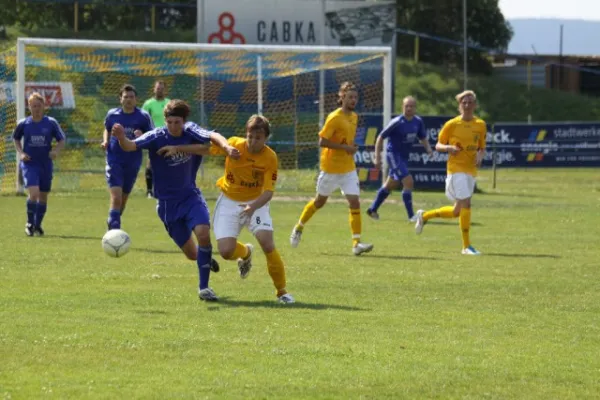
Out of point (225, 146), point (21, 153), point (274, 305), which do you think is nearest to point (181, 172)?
point (225, 146)

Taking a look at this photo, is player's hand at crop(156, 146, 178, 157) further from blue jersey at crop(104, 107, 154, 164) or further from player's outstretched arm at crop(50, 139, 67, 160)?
player's outstretched arm at crop(50, 139, 67, 160)

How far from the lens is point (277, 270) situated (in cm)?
1138

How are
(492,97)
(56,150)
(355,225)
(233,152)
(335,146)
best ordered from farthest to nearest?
(492,97) < (56,150) < (355,225) < (335,146) < (233,152)

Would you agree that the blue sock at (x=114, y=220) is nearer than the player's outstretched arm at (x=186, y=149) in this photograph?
No

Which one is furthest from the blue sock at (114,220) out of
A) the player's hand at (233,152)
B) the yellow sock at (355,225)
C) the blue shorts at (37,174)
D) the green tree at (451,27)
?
the green tree at (451,27)

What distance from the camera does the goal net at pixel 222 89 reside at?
96.4 ft

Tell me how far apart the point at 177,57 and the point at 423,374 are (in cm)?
2308

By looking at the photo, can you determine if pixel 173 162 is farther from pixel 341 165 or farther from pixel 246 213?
pixel 341 165

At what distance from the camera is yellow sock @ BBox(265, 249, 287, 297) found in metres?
11.4

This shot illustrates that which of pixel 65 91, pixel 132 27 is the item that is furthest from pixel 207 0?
pixel 132 27

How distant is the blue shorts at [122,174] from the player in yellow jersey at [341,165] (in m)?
2.24

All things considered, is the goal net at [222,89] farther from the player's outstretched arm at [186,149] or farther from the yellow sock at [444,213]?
the player's outstretched arm at [186,149]

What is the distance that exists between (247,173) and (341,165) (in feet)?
16.7

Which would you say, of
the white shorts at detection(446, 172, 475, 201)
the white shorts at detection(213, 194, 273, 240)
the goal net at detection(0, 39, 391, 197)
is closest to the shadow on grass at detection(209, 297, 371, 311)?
the white shorts at detection(213, 194, 273, 240)
